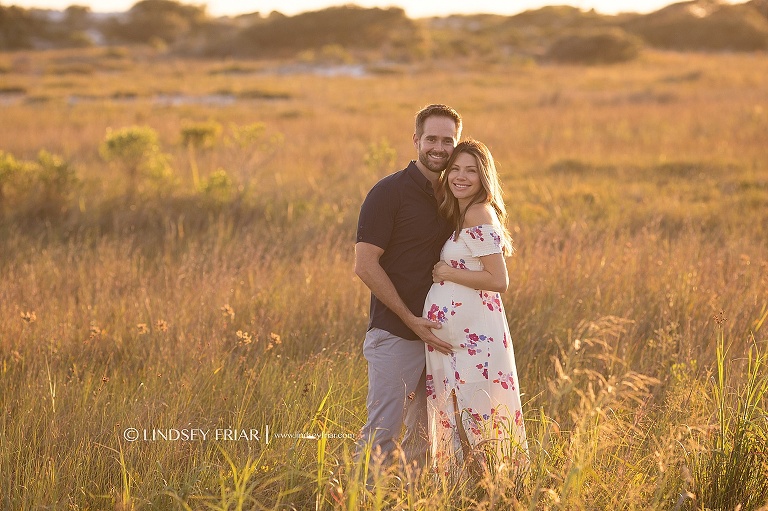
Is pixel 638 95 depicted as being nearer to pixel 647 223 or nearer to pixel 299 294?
pixel 647 223

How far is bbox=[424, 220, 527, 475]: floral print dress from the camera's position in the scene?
3.44 m

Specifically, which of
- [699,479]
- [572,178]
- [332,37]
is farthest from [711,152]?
[332,37]

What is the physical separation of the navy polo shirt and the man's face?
3.2 inches

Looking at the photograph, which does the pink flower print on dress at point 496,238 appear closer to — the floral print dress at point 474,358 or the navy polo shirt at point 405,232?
the floral print dress at point 474,358

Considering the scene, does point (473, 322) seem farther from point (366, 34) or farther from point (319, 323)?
point (366, 34)

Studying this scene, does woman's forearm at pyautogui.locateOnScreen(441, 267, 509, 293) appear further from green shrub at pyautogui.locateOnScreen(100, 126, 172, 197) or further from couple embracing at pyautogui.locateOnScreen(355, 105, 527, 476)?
green shrub at pyautogui.locateOnScreen(100, 126, 172, 197)

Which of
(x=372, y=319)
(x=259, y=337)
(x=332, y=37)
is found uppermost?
(x=332, y=37)

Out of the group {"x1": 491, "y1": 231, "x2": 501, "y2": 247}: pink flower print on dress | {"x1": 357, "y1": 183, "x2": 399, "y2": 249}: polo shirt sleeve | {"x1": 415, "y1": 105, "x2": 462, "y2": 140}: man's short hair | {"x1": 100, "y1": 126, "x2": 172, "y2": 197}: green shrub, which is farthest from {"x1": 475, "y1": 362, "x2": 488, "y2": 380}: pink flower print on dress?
{"x1": 100, "y1": 126, "x2": 172, "y2": 197}: green shrub

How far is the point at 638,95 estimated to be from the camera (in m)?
20.5

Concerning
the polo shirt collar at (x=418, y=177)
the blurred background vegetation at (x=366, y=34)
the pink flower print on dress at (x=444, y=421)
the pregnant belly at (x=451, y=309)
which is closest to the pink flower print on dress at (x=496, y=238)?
the pregnant belly at (x=451, y=309)

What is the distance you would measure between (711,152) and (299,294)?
387 inches

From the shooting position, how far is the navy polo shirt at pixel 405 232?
3.58 m

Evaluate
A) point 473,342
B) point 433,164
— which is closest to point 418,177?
point 433,164

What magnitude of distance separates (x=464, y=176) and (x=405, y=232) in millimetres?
406
